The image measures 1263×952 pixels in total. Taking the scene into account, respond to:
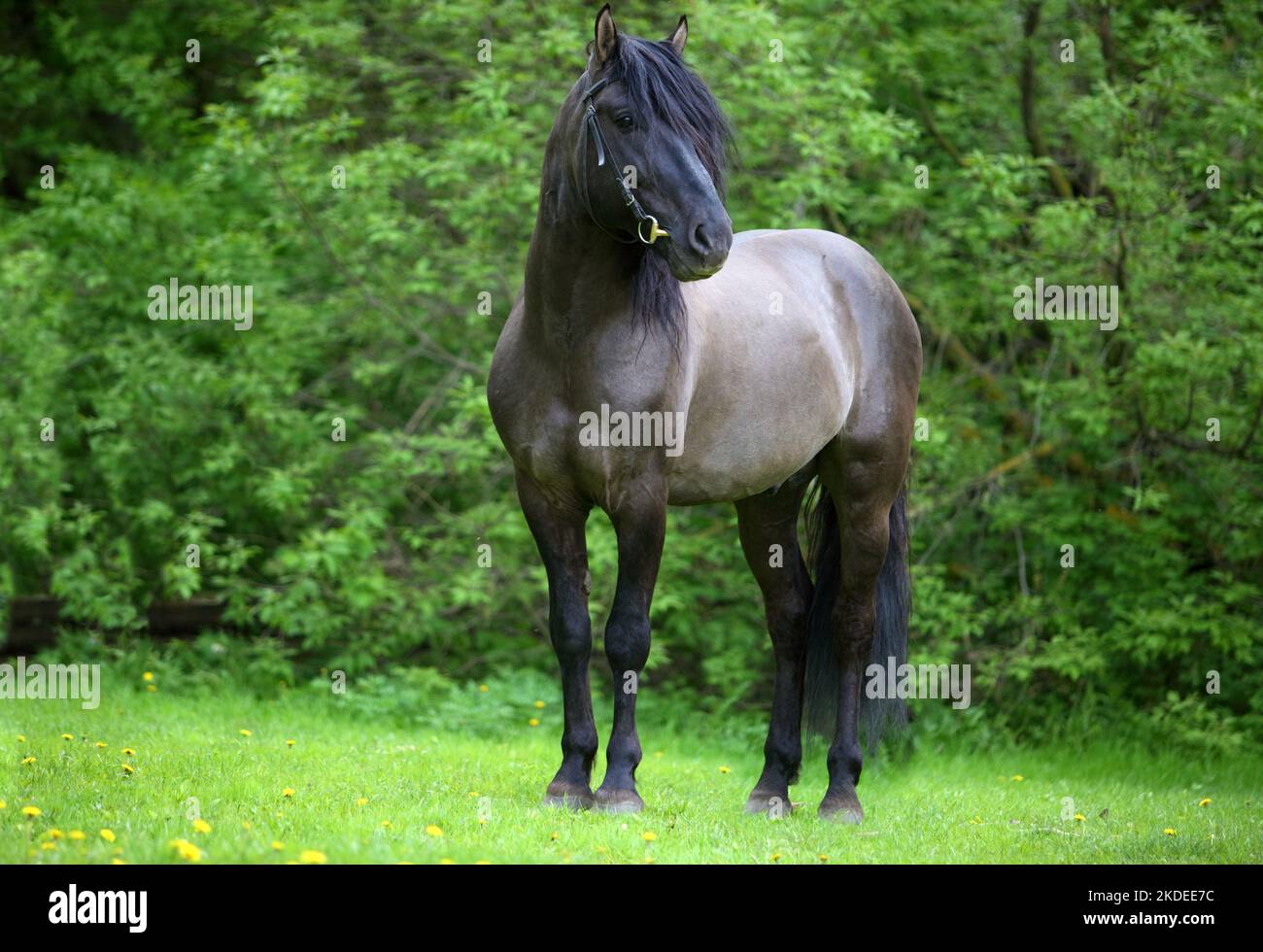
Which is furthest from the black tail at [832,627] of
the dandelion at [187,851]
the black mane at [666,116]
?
the dandelion at [187,851]

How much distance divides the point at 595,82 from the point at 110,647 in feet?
21.1

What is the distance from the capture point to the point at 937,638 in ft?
29.0

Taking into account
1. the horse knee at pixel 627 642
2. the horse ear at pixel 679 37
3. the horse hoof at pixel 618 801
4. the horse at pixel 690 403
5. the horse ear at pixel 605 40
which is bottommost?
the horse hoof at pixel 618 801

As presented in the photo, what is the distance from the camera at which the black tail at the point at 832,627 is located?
232 inches

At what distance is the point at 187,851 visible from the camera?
11.3 feet

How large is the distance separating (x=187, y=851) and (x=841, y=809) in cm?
291

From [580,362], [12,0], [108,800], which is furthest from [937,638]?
[12,0]

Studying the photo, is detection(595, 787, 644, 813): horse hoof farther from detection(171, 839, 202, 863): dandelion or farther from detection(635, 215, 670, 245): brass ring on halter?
detection(635, 215, 670, 245): brass ring on halter

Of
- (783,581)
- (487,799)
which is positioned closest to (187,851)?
(487,799)

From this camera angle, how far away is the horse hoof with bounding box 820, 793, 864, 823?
5391 millimetres

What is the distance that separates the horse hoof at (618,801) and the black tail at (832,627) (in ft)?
3.89

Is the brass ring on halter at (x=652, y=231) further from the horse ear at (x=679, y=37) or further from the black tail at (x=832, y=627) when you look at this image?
the black tail at (x=832, y=627)

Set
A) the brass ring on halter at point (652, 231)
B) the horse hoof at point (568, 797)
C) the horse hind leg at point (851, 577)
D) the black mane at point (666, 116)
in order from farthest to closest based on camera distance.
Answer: the horse hind leg at point (851, 577) → the horse hoof at point (568, 797) → the black mane at point (666, 116) → the brass ring on halter at point (652, 231)

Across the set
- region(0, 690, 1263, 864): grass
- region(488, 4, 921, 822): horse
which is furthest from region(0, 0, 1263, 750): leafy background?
region(488, 4, 921, 822): horse
